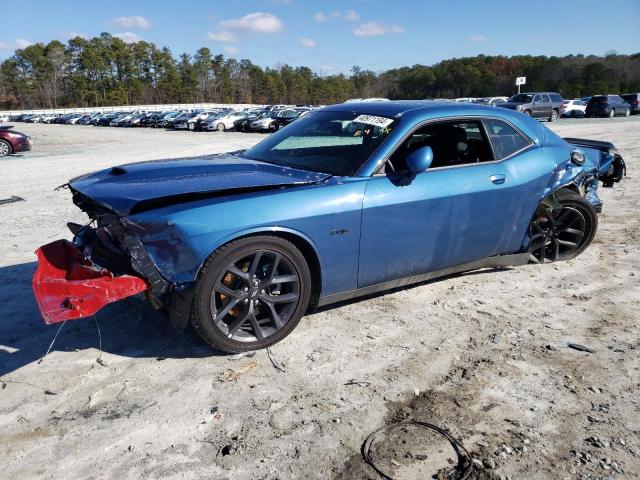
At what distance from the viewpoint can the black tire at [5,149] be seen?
56.0 feet

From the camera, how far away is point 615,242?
578cm

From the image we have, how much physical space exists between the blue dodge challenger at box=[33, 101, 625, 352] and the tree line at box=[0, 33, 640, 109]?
90.0 m

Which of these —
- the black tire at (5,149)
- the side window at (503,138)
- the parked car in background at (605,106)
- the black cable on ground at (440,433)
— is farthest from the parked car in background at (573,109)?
the black cable on ground at (440,433)

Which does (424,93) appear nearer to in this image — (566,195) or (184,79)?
(184,79)

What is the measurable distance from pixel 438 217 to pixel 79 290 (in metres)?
2.49

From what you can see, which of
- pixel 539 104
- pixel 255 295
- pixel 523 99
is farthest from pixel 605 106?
pixel 255 295

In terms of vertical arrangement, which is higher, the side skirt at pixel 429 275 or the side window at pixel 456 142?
the side window at pixel 456 142

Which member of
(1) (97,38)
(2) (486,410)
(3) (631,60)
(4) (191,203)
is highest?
(1) (97,38)

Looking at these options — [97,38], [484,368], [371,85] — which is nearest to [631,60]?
[371,85]

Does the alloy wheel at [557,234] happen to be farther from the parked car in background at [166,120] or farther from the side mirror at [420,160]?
the parked car in background at [166,120]

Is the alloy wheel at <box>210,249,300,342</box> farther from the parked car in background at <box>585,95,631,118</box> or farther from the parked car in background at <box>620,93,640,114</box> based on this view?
the parked car in background at <box>620,93,640,114</box>

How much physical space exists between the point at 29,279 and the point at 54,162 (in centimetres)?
1151

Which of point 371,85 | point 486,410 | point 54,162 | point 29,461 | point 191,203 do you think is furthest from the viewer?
point 371,85

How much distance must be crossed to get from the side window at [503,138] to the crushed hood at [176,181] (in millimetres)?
1677
